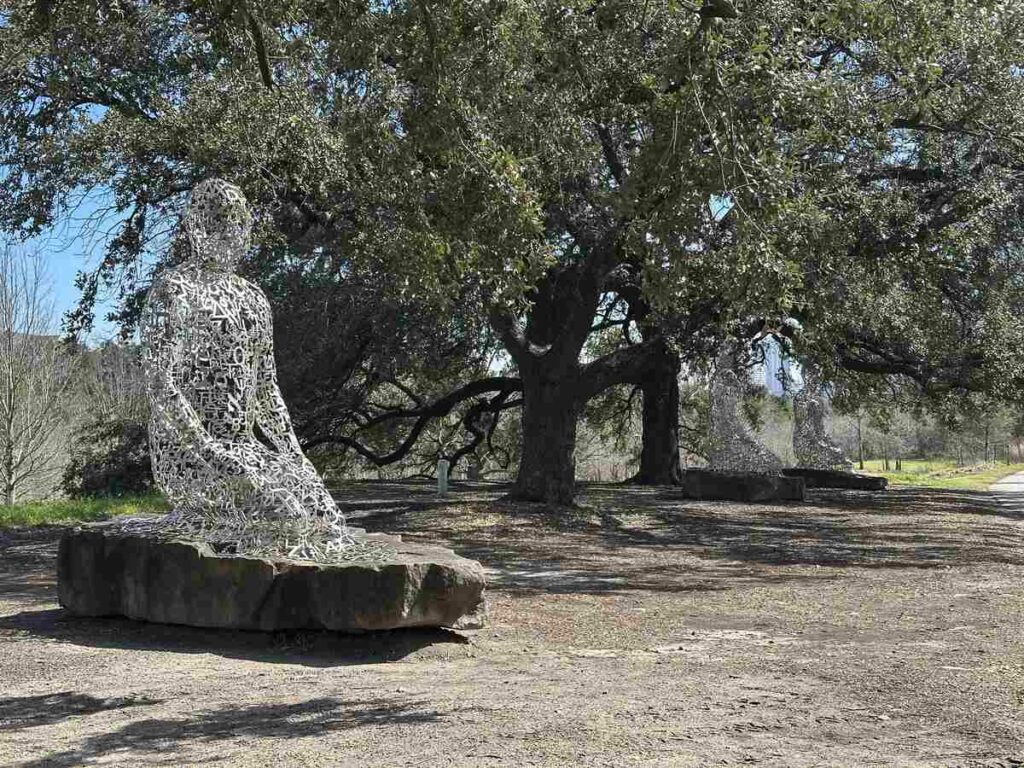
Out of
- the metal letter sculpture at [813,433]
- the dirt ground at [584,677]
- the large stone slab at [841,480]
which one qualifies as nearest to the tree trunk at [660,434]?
the large stone slab at [841,480]

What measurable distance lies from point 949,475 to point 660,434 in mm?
21995

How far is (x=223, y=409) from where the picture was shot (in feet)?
26.3

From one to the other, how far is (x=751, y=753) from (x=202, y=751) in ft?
7.70

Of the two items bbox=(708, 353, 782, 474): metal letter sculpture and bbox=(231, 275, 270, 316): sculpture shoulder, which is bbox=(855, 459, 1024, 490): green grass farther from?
bbox=(231, 275, 270, 316): sculpture shoulder

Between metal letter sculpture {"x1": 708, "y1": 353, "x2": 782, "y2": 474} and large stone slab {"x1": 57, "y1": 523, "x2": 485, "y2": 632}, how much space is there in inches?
534

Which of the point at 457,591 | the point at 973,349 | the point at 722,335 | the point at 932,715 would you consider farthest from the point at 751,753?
the point at 973,349

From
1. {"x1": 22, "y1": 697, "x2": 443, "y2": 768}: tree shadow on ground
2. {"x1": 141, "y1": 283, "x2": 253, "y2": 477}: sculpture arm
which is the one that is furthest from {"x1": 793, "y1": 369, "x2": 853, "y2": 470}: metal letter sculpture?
{"x1": 22, "y1": 697, "x2": 443, "y2": 768}: tree shadow on ground

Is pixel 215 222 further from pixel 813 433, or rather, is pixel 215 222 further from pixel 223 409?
pixel 813 433

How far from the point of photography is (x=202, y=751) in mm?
4770

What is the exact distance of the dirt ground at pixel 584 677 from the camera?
479cm

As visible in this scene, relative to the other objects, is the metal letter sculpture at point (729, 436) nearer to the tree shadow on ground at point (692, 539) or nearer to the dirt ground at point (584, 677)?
the tree shadow on ground at point (692, 539)

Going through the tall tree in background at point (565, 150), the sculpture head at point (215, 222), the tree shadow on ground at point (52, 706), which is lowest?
the tree shadow on ground at point (52, 706)

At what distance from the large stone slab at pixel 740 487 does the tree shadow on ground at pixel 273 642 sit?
13.3 m

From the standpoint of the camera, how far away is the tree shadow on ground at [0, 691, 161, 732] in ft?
17.6
